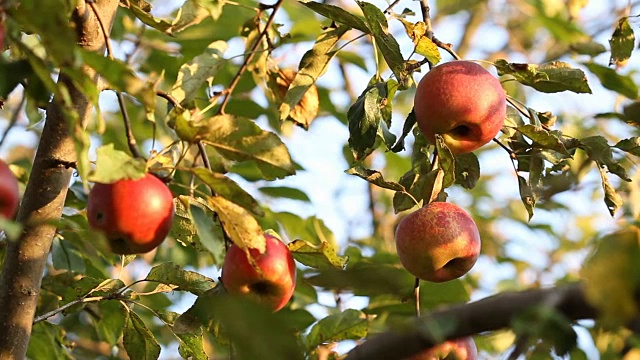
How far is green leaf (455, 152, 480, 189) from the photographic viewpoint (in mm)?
1667

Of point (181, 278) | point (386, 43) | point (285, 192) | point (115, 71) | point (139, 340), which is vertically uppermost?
point (115, 71)

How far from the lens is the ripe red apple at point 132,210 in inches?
46.1

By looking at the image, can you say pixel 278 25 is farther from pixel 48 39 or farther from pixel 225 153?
pixel 48 39

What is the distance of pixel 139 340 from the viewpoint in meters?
1.53

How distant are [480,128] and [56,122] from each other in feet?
2.09

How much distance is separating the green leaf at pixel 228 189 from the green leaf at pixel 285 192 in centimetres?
136

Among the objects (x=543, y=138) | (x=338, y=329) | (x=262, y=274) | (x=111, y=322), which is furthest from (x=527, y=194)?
(x=111, y=322)

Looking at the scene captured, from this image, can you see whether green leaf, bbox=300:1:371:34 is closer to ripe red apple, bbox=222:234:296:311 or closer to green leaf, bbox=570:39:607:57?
ripe red apple, bbox=222:234:296:311

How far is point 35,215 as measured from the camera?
1.33 metres

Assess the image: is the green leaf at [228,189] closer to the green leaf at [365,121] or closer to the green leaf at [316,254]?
the green leaf at [316,254]

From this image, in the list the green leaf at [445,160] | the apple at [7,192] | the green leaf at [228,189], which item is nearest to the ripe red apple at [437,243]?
the green leaf at [445,160]

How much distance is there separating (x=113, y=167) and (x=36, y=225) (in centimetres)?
34

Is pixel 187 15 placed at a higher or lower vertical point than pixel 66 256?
higher

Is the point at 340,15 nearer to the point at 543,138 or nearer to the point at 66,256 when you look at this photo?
the point at 543,138
